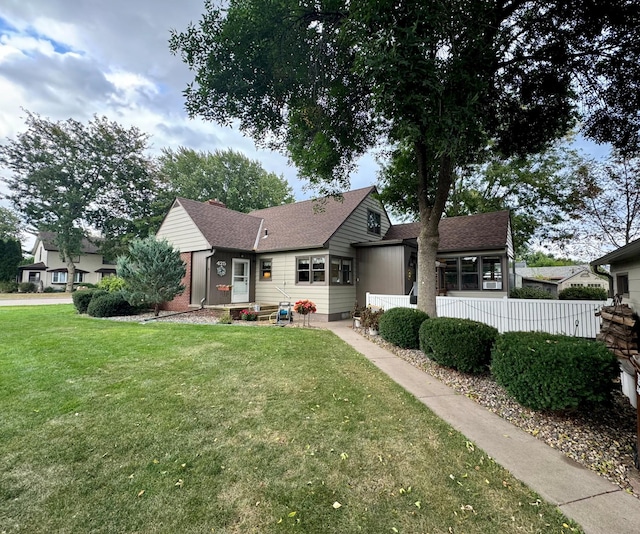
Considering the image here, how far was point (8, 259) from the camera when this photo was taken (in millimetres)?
28297

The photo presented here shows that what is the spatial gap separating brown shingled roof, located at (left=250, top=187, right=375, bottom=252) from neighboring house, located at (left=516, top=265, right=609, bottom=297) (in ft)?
44.0

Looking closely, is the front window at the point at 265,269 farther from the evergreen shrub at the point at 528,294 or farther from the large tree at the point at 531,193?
the large tree at the point at 531,193

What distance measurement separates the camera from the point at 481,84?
5.28 m

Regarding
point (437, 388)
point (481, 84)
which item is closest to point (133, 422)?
point (437, 388)

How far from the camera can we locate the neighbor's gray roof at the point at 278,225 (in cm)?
1329

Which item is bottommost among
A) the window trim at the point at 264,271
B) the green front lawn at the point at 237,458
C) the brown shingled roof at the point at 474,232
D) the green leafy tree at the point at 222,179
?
the green front lawn at the point at 237,458

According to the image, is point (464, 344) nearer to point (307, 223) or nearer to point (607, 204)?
point (307, 223)

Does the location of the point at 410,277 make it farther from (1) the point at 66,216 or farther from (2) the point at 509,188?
(1) the point at 66,216

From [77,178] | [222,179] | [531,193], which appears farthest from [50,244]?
[531,193]

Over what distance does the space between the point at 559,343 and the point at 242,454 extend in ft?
12.7

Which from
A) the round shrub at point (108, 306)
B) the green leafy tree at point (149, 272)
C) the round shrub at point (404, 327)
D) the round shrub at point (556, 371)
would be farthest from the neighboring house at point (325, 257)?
the round shrub at point (556, 371)

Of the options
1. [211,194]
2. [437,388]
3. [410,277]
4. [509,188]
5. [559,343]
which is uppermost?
[211,194]

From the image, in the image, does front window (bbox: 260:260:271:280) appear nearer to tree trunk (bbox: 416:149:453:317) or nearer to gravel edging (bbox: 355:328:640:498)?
tree trunk (bbox: 416:149:453:317)

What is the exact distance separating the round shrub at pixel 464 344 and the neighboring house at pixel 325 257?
6.91 metres
